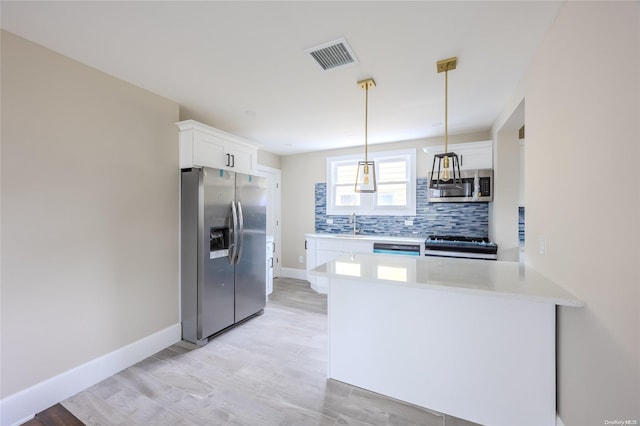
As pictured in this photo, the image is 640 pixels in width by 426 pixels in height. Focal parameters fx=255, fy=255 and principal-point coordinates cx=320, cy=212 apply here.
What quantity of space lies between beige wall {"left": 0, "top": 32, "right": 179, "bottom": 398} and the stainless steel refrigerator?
20cm

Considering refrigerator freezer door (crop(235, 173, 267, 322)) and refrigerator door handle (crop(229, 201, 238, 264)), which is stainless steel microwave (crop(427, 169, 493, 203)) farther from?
refrigerator door handle (crop(229, 201, 238, 264))

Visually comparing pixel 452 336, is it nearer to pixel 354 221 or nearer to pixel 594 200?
pixel 594 200

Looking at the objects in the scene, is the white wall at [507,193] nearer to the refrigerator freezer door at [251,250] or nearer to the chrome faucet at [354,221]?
the chrome faucet at [354,221]

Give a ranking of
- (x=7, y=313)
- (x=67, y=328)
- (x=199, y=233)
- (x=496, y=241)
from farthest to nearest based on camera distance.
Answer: (x=496, y=241) → (x=199, y=233) → (x=67, y=328) → (x=7, y=313)

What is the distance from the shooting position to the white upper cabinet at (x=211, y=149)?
8.95ft

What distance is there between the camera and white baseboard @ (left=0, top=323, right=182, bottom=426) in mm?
1662

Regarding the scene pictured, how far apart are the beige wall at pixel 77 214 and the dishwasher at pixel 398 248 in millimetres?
2712

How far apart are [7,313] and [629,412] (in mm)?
3246

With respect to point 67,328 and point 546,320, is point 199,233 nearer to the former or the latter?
point 67,328

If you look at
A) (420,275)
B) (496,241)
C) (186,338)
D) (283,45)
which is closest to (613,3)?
(420,275)

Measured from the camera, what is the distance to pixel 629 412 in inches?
A: 37.2

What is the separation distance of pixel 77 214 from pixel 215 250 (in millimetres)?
1152

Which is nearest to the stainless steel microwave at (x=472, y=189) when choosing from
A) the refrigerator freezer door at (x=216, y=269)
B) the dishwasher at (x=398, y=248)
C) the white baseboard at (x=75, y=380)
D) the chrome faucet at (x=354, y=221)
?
the dishwasher at (x=398, y=248)

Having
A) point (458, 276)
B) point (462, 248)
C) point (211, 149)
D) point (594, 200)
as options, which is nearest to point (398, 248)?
point (462, 248)
